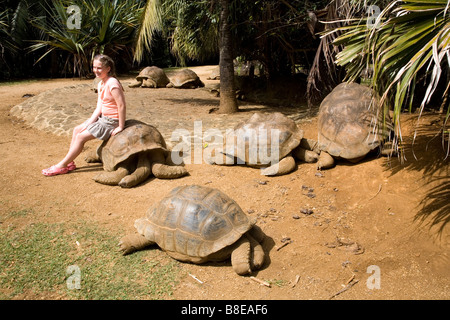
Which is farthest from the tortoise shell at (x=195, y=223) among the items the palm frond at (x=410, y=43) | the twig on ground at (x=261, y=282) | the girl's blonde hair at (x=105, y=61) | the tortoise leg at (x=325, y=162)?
the girl's blonde hair at (x=105, y=61)

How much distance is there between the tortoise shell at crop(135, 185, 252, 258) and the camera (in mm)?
3447

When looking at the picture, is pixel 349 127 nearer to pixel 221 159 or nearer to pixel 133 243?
pixel 221 159

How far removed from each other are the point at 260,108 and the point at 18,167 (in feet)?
19.0

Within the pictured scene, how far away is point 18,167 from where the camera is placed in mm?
5812

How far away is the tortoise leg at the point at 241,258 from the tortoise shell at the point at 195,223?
0.12 meters

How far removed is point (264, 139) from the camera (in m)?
5.71

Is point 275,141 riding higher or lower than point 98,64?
lower

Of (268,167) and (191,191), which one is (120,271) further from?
(268,167)

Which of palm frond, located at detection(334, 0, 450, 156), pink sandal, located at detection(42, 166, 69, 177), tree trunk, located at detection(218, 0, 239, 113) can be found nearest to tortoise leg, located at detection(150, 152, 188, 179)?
pink sandal, located at detection(42, 166, 69, 177)

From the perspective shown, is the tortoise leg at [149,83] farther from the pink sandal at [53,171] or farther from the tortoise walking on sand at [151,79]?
the pink sandal at [53,171]

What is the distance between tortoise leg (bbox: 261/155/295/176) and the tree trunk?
351 cm

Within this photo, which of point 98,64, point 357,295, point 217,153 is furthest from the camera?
point 217,153

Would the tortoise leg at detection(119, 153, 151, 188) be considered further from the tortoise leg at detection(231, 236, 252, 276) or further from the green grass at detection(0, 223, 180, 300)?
the tortoise leg at detection(231, 236, 252, 276)

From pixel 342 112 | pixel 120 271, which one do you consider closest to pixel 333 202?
pixel 342 112
